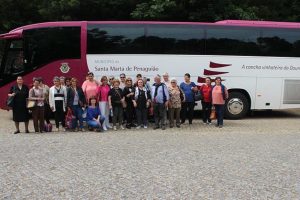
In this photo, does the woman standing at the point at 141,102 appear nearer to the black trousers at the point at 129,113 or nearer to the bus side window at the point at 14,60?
the black trousers at the point at 129,113

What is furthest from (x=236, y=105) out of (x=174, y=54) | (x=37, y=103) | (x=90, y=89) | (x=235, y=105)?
(x=37, y=103)

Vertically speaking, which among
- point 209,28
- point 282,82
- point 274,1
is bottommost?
point 282,82

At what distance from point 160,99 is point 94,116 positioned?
204 cm

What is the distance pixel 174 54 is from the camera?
1659cm

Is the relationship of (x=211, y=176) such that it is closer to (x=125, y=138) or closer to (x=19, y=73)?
(x=125, y=138)

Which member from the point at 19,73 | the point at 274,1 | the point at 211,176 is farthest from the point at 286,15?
the point at 211,176

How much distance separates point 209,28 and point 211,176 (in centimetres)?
1005

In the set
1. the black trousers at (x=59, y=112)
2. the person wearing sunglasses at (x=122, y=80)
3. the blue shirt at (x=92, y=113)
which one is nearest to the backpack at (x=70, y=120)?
the black trousers at (x=59, y=112)

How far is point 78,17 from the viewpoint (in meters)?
22.8

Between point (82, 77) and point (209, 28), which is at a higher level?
point (209, 28)

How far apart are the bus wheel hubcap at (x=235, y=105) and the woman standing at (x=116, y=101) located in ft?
15.5

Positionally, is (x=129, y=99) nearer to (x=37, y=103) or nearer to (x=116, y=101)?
(x=116, y=101)

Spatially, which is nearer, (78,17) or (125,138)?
(125,138)

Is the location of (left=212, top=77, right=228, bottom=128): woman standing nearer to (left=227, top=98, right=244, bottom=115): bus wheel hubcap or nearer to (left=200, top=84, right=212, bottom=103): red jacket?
(left=200, top=84, right=212, bottom=103): red jacket
